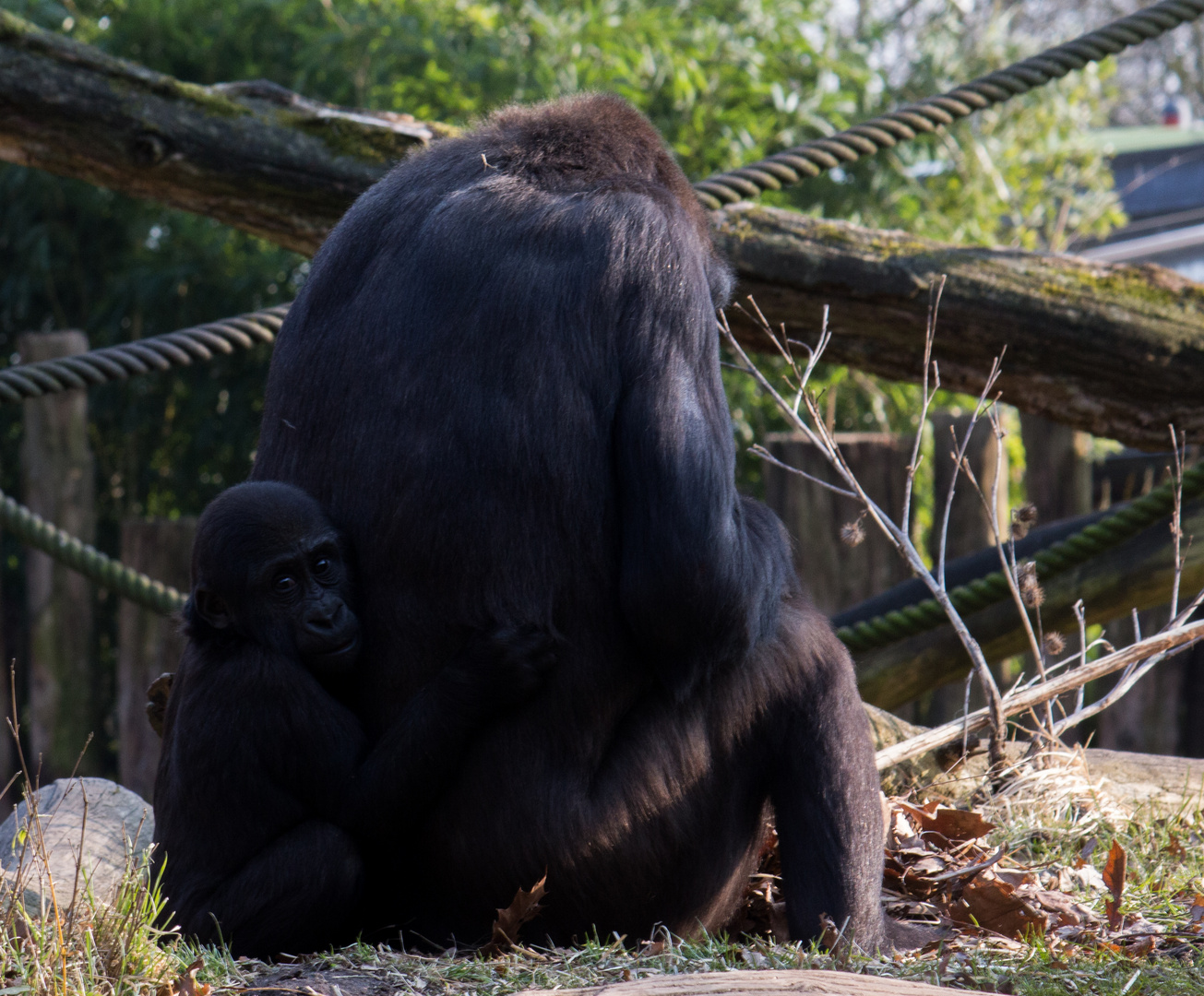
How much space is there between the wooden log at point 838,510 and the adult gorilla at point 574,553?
4071 mm

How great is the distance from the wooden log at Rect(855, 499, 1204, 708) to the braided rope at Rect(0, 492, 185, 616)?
283 centimetres

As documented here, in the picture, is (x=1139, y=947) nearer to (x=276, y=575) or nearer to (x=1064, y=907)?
Result: (x=1064, y=907)

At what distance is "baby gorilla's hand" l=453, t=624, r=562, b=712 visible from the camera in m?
2.49

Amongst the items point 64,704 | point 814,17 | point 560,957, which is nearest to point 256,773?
point 560,957

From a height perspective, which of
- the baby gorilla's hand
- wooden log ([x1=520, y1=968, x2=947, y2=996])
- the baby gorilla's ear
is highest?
the baby gorilla's ear

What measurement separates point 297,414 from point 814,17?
25.3 ft

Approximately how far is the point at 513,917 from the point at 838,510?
4620 mm

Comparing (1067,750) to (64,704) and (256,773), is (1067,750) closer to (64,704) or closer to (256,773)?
(256,773)

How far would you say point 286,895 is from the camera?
251 cm

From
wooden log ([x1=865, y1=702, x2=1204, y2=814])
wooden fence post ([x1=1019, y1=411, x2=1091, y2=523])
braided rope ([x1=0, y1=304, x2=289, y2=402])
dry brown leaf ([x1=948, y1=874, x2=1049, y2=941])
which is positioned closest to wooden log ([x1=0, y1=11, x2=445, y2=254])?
braided rope ([x1=0, y1=304, x2=289, y2=402])

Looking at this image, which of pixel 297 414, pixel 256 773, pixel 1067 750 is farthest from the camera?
pixel 1067 750

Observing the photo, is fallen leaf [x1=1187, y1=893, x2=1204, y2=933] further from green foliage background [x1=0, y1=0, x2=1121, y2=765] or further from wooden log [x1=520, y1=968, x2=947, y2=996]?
green foliage background [x1=0, y1=0, x2=1121, y2=765]

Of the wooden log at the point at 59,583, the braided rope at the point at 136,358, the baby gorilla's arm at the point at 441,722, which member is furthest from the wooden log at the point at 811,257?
the wooden log at the point at 59,583

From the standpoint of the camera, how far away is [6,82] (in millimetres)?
4512
